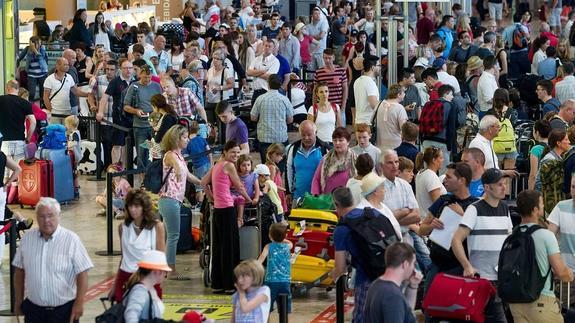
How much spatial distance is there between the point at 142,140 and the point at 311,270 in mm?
5761

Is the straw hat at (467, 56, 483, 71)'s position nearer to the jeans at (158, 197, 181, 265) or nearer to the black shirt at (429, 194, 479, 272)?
the jeans at (158, 197, 181, 265)

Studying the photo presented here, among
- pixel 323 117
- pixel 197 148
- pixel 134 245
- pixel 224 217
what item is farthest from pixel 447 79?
pixel 134 245

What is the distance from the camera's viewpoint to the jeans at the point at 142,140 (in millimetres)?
19812

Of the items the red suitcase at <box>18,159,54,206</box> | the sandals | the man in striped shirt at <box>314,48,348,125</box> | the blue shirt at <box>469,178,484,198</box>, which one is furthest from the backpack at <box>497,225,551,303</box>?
the man in striped shirt at <box>314,48,348,125</box>

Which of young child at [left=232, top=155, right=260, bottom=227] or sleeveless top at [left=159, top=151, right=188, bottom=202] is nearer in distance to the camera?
sleeveless top at [left=159, top=151, right=188, bottom=202]

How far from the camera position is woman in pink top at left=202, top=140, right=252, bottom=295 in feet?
49.5

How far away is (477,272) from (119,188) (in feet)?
23.9

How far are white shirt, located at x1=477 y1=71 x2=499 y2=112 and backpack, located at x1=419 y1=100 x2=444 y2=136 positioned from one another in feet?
8.84

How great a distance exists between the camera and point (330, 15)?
119 feet

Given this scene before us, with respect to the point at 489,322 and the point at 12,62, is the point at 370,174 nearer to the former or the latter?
the point at 489,322

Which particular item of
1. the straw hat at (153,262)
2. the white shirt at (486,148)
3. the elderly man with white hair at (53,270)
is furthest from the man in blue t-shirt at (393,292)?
the white shirt at (486,148)

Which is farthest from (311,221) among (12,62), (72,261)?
(12,62)

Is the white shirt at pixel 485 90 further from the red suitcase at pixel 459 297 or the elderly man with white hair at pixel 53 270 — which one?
the elderly man with white hair at pixel 53 270

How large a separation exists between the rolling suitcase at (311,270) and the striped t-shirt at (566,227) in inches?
117
